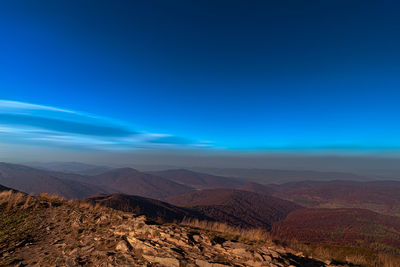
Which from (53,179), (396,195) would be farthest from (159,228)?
(53,179)

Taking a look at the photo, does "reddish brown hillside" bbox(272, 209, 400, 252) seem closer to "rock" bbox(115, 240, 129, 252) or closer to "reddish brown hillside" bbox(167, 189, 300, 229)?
"reddish brown hillside" bbox(167, 189, 300, 229)

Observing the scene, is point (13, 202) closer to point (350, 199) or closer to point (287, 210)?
point (287, 210)

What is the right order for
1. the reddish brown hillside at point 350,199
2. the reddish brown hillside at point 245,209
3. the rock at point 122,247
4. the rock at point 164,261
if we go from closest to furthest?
the rock at point 164,261, the rock at point 122,247, the reddish brown hillside at point 245,209, the reddish brown hillside at point 350,199

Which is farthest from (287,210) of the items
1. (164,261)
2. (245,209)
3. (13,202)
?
(13,202)

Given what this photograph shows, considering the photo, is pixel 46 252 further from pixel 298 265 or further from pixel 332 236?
pixel 332 236

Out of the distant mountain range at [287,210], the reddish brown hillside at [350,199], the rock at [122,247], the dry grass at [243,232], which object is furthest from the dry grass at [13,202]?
the reddish brown hillside at [350,199]

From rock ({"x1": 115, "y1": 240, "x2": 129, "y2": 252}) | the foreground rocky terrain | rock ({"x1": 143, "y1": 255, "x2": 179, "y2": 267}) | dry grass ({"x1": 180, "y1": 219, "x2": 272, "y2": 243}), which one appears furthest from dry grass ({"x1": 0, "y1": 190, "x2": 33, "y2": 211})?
rock ({"x1": 143, "y1": 255, "x2": 179, "y2": 267})

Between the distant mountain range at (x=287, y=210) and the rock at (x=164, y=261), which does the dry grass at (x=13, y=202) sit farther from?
the rock at (x=164, y=261)
